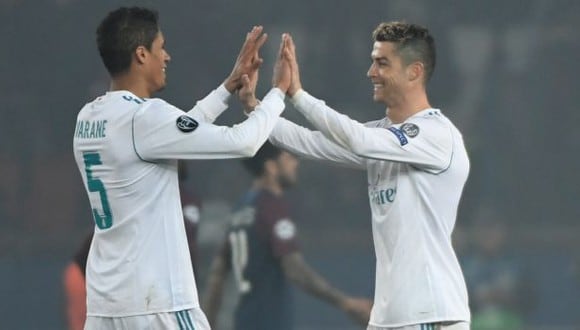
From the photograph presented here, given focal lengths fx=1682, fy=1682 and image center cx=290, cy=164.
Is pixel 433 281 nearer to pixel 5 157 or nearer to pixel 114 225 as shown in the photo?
pixel 114 225

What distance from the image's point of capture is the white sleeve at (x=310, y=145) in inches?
217

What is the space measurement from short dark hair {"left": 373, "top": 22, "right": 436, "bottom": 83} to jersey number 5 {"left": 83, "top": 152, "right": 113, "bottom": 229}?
103cm

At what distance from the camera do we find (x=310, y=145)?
18.2 feet

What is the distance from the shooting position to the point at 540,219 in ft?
30.4

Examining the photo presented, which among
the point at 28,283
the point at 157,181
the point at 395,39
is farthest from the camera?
the point at 28,283

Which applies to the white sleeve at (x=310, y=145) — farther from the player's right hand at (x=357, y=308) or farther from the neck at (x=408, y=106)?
the player's right hand at (x=357, y=308)

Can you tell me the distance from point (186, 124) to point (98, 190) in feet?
1.15

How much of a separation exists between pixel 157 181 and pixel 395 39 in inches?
37.1

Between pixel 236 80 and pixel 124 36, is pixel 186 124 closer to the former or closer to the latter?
pixel 124 36

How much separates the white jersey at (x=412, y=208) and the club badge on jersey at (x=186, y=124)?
1.56 ft

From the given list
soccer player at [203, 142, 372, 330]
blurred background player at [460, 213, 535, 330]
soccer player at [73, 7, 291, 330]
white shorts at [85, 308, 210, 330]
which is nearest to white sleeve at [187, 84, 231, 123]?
soccer player at [73, 7, 291, 330]

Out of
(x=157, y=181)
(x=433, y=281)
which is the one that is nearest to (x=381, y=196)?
(x=433, y=281)

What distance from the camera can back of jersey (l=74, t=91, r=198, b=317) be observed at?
499cm

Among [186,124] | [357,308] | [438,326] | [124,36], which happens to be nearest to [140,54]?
[124,36]
